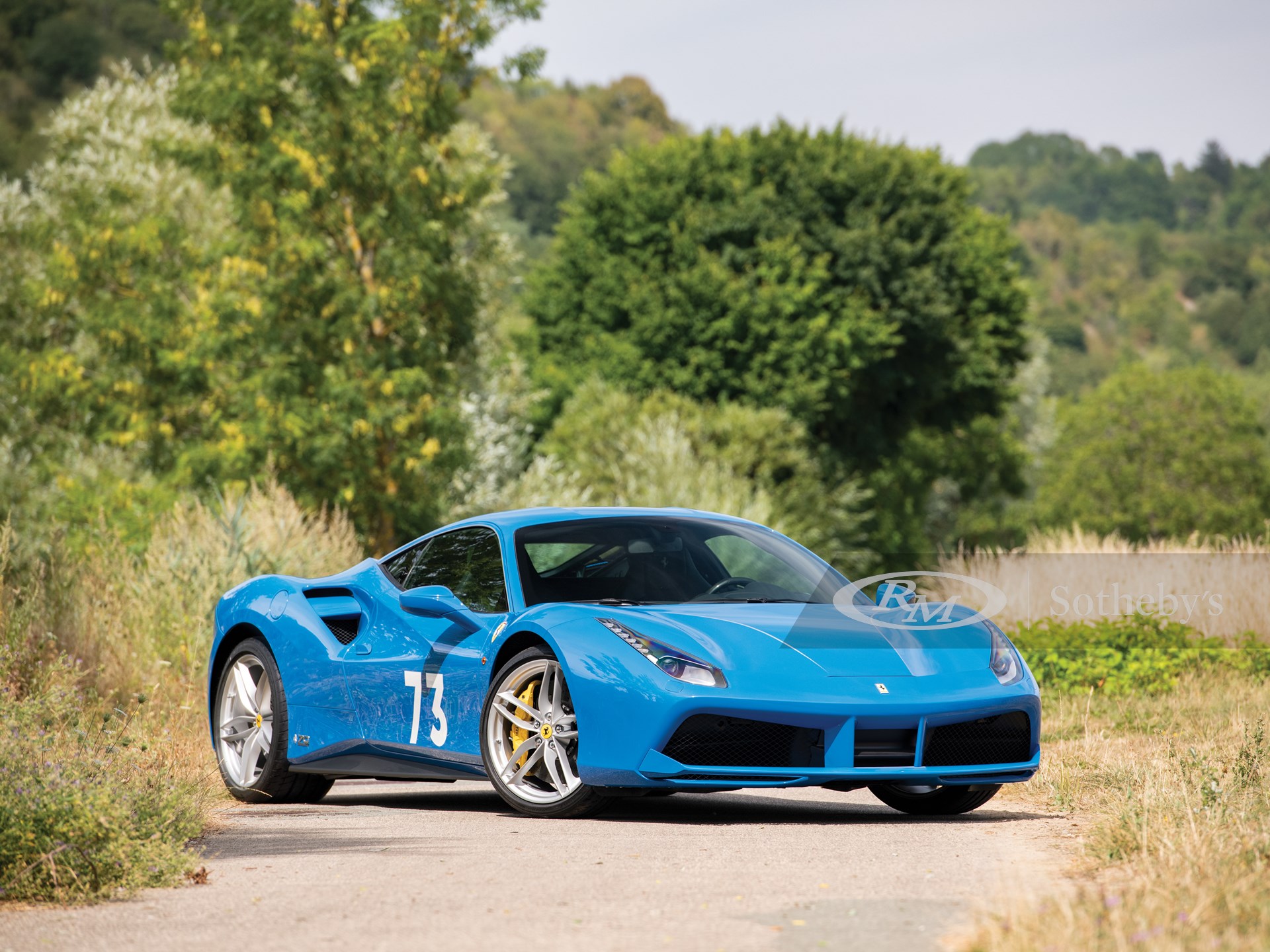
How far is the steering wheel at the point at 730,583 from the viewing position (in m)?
7.79

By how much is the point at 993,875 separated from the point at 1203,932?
1671 mm

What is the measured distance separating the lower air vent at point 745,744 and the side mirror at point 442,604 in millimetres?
1342

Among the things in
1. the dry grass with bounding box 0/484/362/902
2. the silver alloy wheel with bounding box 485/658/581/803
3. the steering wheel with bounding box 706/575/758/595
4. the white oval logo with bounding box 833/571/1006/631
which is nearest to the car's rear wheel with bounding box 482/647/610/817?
the silver alloy wheel with bounding box 485/658/581/803

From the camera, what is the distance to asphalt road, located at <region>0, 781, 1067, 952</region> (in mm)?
4480

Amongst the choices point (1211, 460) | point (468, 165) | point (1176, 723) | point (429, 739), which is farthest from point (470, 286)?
point (1211, 460)

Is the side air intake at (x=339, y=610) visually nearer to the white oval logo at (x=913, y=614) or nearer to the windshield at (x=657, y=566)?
the windshield at (x=657, y=566)

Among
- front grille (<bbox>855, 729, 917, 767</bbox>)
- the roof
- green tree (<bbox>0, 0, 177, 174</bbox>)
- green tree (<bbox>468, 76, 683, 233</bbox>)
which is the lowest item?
front grille (<bbox>855, 729, 917, 767</bbox>)

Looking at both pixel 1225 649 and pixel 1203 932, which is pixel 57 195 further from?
pixel 1203 932

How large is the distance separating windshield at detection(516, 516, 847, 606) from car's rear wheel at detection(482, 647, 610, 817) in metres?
0.49

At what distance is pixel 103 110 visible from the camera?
121ft

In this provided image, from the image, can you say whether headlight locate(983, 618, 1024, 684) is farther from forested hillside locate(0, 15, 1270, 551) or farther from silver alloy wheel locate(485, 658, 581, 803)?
forested hillside locate(0, 15, 1270, 551)

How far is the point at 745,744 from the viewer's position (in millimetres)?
6785

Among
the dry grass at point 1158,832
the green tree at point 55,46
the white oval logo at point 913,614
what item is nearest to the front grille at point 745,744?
the white oval logo at point 913,614

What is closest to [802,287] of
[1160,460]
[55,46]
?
[1160,460]
